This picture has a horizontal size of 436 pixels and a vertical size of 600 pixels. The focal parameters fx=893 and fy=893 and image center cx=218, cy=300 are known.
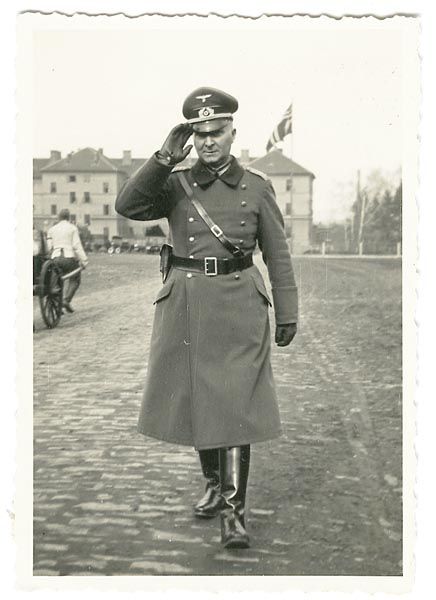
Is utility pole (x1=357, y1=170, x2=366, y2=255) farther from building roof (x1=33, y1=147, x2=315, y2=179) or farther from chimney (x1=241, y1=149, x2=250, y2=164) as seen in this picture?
chimney (x1=241, y1=149, x2=250, y2=164)

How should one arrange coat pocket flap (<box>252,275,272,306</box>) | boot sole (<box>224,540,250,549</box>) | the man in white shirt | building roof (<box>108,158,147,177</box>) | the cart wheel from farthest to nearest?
the cart wheel
the man in white shirt
building roof (<box>108,158,147,177</box>)
coat pocket flap (<box>252,275,272,306</box>)
boot sole (<box>224,540,250,549</box>)

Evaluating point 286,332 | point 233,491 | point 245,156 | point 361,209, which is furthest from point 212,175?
point 233,491

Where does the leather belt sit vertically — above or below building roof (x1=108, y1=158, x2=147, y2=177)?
below

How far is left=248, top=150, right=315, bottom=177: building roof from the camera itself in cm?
445

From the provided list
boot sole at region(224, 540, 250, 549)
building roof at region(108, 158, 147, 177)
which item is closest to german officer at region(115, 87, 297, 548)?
boot sole at region(224, 540, 250, 549)

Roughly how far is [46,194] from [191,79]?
35.8 inches

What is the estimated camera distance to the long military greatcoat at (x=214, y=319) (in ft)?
13.0

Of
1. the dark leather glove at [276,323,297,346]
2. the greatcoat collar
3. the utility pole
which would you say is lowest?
the dark leather glove at [276,323,297,346]

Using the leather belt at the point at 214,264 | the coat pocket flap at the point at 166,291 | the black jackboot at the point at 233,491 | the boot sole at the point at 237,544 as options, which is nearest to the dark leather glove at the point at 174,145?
the leather belt at the point at 214,264

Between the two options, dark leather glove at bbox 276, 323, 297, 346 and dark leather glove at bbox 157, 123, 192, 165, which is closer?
dark leather glove at bbox 157, 123, 192, 165

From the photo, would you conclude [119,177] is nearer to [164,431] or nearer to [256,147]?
[256,147]

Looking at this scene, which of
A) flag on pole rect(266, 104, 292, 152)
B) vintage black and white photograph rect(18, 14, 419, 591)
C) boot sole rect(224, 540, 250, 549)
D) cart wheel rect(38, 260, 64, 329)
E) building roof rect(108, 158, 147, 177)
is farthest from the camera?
cart wheel rect(38, 260, 64, 329)

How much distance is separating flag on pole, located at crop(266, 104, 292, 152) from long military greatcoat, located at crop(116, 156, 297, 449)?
0.41 m
